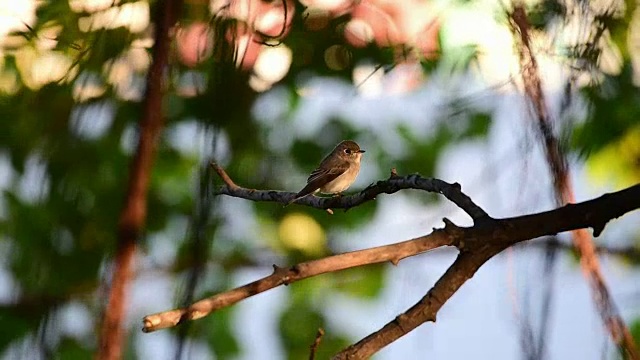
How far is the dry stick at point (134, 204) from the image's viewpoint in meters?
0.39

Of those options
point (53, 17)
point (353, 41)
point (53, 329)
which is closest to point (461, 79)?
point (353, 41)

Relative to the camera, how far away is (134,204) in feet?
1.36

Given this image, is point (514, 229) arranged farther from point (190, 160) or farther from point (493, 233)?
point (190, 160)

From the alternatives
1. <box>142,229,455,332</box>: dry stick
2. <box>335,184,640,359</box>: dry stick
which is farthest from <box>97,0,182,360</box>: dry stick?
<box>335,184,640,359</box>: dry stick

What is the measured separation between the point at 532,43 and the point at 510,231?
0.20 m

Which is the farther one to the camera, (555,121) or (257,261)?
(257,261)

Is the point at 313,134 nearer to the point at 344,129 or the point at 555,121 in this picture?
the point at 344,129

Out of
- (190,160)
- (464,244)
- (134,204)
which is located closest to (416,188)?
(464,244)

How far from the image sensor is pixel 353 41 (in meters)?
1.11

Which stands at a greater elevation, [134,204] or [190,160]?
[190,160]

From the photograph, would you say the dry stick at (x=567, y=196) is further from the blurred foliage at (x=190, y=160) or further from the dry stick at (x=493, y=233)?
the blurred foliage at (x=190, y=160)

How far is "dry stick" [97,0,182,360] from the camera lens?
39 cm

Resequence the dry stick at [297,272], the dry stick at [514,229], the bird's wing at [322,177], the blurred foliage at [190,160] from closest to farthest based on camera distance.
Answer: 1. the dry stick at [297,272]
2. the dry stick at [514,229]
3. the bird's wing at [322,177]
4. the blurred foliage at [190,160]

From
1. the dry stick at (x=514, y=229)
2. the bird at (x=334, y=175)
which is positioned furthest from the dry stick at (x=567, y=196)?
the bird at (x=334, y=175)
